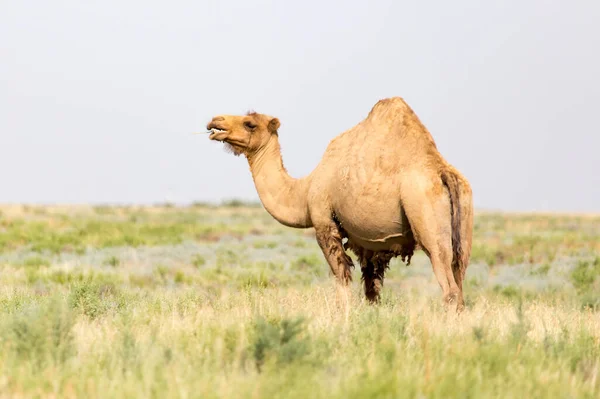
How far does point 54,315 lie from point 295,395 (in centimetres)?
280

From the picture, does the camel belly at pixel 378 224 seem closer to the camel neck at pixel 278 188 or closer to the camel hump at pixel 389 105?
the camel neck at pixel 278 188

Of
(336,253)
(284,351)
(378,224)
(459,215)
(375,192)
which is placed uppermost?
(375,192)

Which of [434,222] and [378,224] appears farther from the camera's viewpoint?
[378,224]

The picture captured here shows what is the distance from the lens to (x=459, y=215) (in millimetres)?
9195

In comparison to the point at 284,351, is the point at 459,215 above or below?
above

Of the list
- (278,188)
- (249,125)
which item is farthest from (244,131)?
(278,188)

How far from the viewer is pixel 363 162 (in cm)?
972

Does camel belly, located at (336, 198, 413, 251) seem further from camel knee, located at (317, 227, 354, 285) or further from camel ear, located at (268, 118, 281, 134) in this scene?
camel ear, located at (268, 118, 281, 134)

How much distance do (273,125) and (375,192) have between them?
2472 millimetres

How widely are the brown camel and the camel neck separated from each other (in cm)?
1

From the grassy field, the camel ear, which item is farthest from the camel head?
the grassy field

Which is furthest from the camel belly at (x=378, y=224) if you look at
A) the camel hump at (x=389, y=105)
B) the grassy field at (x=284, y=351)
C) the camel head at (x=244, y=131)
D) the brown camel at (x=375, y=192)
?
the camel head at (x=244, y=131)

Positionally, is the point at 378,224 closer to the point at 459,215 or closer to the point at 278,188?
the point at 459,215

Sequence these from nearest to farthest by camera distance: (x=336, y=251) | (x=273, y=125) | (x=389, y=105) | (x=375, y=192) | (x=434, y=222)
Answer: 1. (x=434, y=222)
2. (x=375, y=192)
3. (x=389, y=105)
4. (x=336, y=251)
5. (x=273, y=125)
